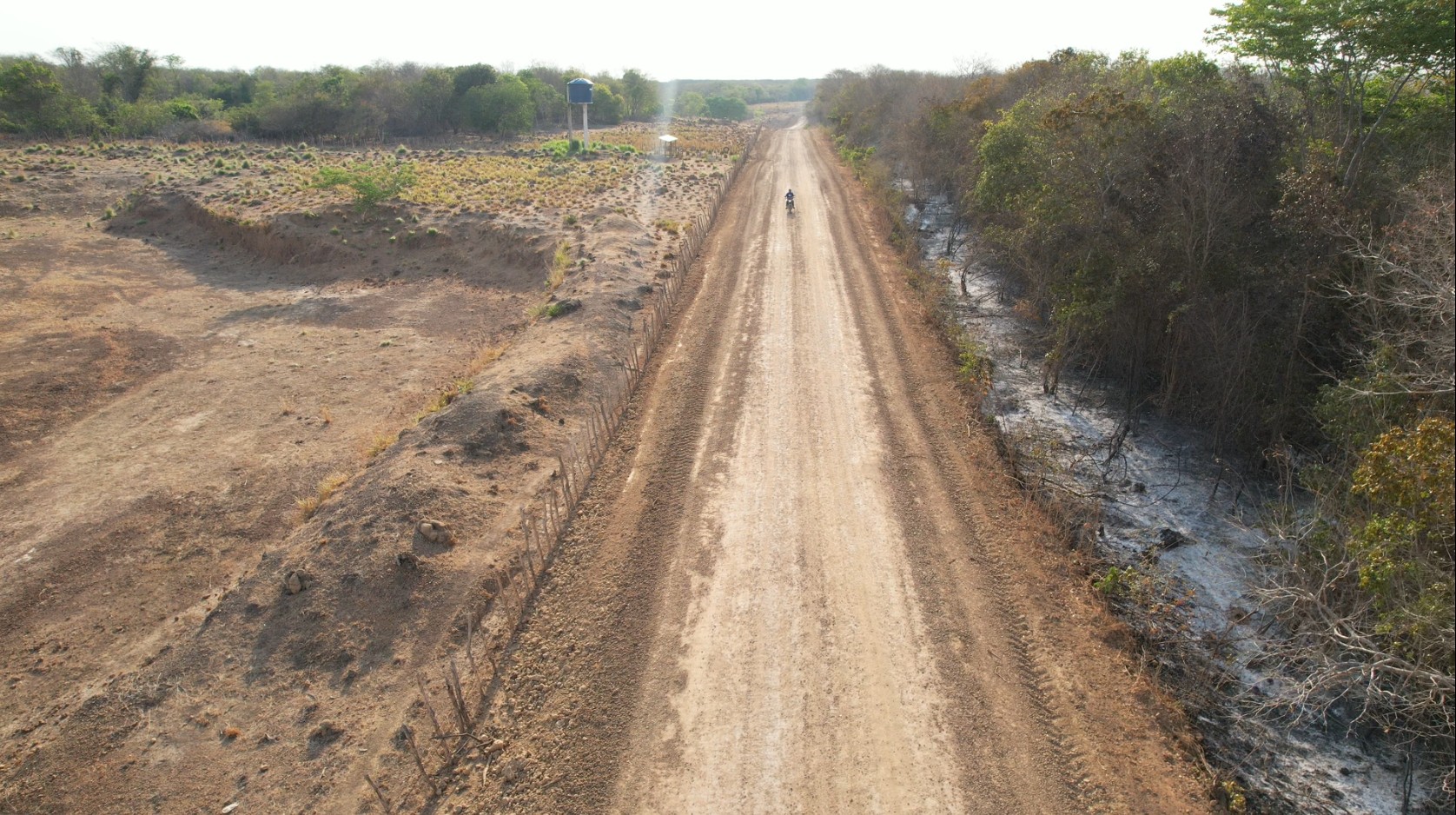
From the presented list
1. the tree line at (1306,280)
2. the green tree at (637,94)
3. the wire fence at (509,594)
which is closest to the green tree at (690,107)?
the green tree at (637,94)

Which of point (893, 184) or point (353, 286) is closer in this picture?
point (353, 286)

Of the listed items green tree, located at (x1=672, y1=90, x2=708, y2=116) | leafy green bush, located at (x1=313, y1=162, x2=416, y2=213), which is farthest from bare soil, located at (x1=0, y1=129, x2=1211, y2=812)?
green tree, located at (x1=672, y1=90, x2=708, y2=116)

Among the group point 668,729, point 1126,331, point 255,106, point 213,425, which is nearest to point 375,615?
point 668,729

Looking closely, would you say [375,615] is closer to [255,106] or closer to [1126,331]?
[1126,331]

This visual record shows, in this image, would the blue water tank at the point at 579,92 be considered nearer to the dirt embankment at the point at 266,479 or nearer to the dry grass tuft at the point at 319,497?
the dirt embankment at the point at 266,479

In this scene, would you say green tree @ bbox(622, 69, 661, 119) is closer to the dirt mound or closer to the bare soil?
the dirt mound
